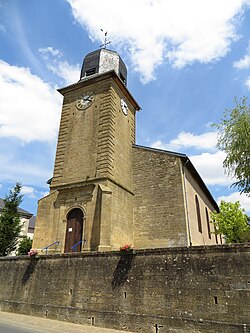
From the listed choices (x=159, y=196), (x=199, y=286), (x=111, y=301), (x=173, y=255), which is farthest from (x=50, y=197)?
(x=199, y=286)

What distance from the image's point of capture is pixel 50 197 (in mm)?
15461

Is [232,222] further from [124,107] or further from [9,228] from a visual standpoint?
[9,228]

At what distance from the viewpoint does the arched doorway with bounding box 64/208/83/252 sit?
13937mm

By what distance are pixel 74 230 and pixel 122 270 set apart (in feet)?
19.5

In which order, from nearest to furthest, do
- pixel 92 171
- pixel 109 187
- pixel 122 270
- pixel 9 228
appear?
pixel 122 270
pixel 109 187
pixel 92 171
pixel 9 228

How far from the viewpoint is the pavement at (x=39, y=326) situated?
26.1 feet

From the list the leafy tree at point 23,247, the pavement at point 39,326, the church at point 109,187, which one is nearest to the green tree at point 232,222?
the church at point 109,187

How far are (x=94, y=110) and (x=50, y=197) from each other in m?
6.43

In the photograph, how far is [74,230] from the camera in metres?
14.2

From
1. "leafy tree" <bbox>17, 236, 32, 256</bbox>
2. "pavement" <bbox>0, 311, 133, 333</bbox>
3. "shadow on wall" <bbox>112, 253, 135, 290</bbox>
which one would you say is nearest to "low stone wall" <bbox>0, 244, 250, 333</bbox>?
"shadow on wall" <bbox>112, 253, 135, 290</bbox>

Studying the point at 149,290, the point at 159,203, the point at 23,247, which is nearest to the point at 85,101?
the point at 159,203

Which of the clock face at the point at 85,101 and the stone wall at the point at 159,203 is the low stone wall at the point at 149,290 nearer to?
the stone wall at the point at 159,203

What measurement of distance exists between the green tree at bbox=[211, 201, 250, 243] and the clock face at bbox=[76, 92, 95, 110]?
42.5 feet

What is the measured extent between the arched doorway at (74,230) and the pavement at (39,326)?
166 inches
